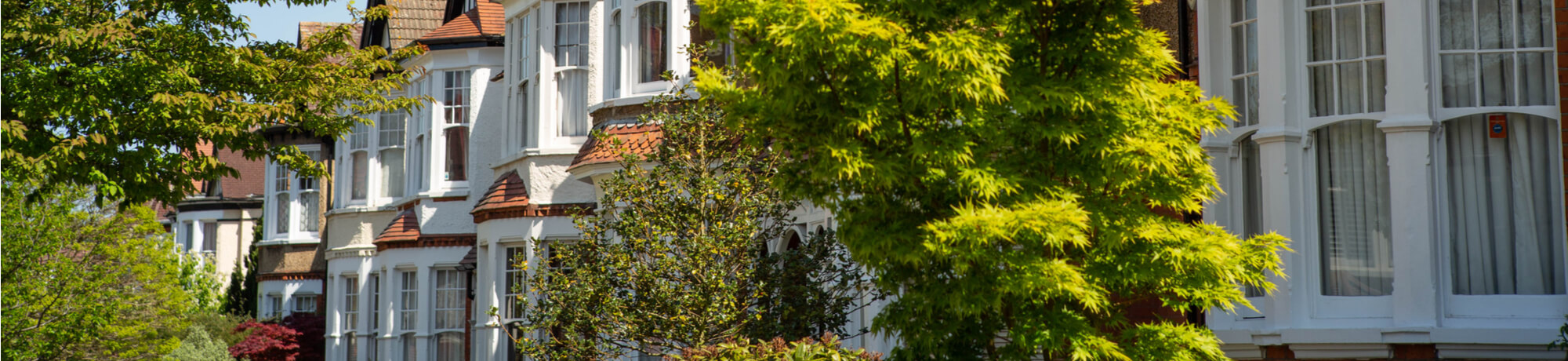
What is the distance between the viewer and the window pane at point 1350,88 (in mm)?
9391

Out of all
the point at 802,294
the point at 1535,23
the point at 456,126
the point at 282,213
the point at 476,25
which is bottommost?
the point at 802,294

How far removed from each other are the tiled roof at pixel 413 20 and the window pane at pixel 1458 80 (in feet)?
67.1

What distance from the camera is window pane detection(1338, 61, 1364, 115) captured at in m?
9.39

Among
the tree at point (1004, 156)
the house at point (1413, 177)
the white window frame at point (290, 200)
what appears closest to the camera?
the tree at point (1004, 156)

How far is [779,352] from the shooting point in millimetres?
9602

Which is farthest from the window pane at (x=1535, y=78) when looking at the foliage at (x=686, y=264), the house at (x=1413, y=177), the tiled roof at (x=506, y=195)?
the tiled roof at (x=506, y=195)

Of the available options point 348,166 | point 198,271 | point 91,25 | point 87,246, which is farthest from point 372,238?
point 198,271

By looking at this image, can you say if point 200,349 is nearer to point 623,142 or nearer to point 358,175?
point 358,175

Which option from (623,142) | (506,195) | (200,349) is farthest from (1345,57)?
(200,349)

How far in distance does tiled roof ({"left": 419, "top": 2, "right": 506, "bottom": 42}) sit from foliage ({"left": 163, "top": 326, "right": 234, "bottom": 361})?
12.9m

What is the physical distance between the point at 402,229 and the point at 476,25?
3656mm

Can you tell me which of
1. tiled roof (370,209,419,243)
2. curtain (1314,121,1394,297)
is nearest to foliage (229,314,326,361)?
tiled roof (370,209,419,243)

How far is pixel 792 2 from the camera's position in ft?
23.7

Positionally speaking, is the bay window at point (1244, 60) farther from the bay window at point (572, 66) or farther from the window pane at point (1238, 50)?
the bay window at point (572, 66)
